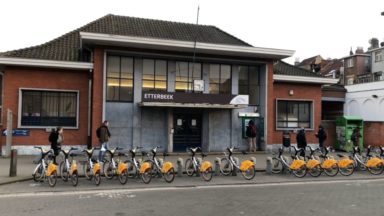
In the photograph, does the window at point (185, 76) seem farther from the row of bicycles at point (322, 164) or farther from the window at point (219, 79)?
the row of bicycles at point (322, 164)

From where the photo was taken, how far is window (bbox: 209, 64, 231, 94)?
21469 millimetres

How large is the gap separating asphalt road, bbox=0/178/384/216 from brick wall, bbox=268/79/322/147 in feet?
34.3

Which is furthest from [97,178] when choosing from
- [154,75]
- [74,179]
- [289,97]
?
[289,97]

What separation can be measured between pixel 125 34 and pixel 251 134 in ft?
27.5

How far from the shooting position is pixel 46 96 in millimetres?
19141

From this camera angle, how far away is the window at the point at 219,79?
21469mm

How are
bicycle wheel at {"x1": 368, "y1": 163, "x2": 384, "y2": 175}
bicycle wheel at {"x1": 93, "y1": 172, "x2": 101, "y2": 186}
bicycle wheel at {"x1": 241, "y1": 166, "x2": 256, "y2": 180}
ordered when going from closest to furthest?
bicycle wheel at {"x1": 93, "y1": 172, "x2": 101, "y2": 186}, bicycle wheel at {"x1": 241, "y1": 166, "x2": 256, "y2": 180}, bicycle wheel at {"x1": 368, "y1": 163, "x2": 384, "y2": 175}

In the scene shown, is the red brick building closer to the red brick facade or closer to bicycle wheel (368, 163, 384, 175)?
the red brick facade

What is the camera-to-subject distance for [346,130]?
2355 cm

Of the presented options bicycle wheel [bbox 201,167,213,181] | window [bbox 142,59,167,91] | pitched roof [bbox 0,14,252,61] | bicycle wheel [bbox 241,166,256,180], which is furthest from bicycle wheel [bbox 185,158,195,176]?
pitched roof [bbox 0,14,252,61]

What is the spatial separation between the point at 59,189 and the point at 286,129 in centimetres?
1567

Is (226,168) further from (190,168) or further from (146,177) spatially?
(146,177)

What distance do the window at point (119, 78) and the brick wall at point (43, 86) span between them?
122 centimetres

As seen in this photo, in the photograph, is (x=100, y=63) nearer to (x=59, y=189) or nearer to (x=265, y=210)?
(x=59, y=189)
